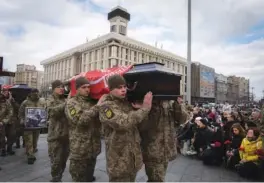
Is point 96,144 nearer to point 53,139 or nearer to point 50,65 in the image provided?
point 53,139

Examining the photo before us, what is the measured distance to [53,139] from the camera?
3828 millimetres

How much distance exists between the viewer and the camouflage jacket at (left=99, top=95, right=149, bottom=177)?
229 centimetres

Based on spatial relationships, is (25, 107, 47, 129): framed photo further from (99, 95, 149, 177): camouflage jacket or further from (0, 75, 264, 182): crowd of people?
(99, 95, 149, 177): camouflage jacket

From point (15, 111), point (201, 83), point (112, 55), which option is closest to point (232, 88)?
point (201, 83)

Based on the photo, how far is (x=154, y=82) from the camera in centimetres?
239

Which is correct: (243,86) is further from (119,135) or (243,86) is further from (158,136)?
(119,135)

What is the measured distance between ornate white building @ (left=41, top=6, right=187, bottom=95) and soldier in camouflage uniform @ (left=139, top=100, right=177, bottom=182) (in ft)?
176

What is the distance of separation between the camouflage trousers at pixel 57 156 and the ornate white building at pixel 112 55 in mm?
53098

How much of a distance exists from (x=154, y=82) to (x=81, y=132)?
136cm

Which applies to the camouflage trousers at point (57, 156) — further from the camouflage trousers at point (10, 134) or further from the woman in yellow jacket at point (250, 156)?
the woman in yellow jacket at point (250, 156)

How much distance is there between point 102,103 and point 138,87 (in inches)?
16.4

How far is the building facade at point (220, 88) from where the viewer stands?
87.9m

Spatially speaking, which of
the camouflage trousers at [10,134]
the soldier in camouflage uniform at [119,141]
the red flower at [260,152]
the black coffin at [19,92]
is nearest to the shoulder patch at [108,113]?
the soldier in camouflage uniform at [119,141]

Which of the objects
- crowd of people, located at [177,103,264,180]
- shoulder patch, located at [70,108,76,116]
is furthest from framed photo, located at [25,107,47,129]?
crowd of people, located at [177,103,264,180]
